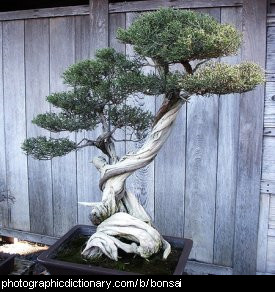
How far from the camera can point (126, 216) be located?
1780 millimetres

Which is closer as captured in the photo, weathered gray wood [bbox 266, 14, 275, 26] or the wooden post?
weathered gray wood [bbox 266, 14, 275, 26]

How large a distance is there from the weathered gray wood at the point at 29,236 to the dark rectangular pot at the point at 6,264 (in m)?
0.80

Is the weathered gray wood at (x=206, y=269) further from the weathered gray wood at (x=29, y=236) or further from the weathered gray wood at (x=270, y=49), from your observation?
the weathered gray wood at (x=270, y=49)

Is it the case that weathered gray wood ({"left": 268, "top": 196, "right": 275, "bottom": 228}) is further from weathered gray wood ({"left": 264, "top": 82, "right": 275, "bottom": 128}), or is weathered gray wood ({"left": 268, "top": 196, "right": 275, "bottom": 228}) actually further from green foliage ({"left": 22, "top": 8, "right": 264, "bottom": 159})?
green foliage ({"left": 22, "top": 8, "right": 264, "bottom": 159})

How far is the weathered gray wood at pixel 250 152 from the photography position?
7.47ft

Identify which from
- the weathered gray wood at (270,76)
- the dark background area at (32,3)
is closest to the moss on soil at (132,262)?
the weathered gray wood at (270,76)

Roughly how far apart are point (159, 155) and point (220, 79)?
1.21 metres

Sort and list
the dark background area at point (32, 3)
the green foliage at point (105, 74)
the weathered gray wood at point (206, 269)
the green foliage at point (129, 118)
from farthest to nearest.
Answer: the dark background area at point (32, 3)
the weathered gray wood at point (206, 269)
the green foliage at point (129, 118)
the green foliage at point (105, 74)

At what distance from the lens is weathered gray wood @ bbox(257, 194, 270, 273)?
2391mm

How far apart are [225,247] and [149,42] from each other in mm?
1572

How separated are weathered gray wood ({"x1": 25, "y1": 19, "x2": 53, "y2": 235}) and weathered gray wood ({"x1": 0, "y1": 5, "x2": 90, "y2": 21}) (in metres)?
0.05

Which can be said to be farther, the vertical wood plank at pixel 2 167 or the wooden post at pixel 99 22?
the vertical wood plank at pixel 2 167

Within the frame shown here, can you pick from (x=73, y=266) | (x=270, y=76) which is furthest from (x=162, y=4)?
(x=73, y=266)

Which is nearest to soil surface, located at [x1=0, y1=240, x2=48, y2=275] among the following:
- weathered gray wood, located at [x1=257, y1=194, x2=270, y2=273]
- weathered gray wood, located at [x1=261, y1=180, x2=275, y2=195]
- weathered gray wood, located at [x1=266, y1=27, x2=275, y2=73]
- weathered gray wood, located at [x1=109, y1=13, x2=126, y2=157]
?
weathered gray wood, located at [x1=109, y1=13, x2=126, y2=157]
